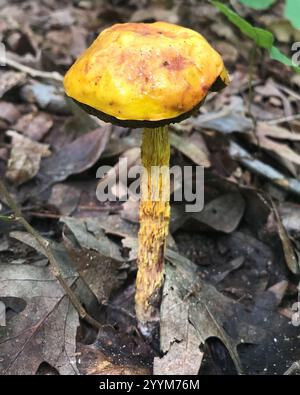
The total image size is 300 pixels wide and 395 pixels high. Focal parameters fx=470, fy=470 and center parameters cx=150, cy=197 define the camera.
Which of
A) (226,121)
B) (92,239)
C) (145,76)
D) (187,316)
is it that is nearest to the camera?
(145,76)

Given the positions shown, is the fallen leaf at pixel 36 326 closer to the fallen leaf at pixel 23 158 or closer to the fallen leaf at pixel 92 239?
the fallen leaf at pixel 92 239

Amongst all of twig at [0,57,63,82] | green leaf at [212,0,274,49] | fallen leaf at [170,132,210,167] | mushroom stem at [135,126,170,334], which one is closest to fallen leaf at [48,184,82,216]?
fallen leaf at [170,132,210,167]

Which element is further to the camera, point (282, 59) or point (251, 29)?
point (251, 29)

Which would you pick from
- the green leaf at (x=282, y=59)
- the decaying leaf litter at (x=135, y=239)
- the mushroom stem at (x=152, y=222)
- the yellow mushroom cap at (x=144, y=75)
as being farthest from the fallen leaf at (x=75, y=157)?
the yellow mushroom cap at (x=144, y=75)

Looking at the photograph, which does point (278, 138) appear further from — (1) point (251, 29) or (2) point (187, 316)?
(2) point (187, 316)

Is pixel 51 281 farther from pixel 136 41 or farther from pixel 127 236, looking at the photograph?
pixel 136 41

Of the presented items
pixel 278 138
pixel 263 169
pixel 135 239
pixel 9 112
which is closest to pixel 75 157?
pixel 9 112
